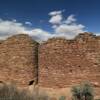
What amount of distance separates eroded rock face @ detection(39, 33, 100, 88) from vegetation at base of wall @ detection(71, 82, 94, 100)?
106cm

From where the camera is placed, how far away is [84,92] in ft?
52.1

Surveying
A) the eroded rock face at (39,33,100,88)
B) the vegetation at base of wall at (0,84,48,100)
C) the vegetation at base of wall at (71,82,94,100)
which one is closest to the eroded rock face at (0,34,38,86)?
the eroded rock face at (39,33,100,88)

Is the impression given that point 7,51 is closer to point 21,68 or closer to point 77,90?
point 21,68

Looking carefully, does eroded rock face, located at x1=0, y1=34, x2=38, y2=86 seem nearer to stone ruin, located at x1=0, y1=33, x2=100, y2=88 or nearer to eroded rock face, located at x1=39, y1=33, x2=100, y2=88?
stone ruin, located at x1=0, y1=33, x2=100, y2=88

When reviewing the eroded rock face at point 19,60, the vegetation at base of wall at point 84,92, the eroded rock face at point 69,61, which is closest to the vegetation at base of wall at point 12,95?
the vegetation at base of wall at point 84,92

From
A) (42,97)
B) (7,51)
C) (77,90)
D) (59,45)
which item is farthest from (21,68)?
(42,97)

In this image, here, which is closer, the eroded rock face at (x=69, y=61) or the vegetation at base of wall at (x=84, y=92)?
the vegetation at base of wall at (x=84, y=92)

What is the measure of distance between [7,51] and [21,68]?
1.39m

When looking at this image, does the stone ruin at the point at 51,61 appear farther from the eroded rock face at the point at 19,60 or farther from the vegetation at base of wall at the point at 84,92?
the vegetation at base of wall at the point at 84,92

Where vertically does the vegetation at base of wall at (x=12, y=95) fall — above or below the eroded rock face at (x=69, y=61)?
below

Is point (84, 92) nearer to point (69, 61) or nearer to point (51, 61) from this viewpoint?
point (69, 61)

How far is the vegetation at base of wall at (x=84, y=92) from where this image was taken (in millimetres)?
15906

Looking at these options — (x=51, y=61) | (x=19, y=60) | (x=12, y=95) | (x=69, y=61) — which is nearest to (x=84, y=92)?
(x=69, y=61)

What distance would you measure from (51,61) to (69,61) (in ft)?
3.56
